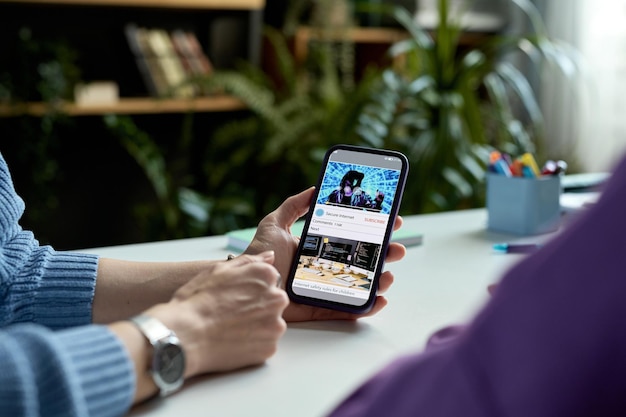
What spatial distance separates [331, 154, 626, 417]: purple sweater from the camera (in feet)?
1.35

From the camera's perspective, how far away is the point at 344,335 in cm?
93

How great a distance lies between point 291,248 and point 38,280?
285 millimetres

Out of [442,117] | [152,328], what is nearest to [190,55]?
[442,117]

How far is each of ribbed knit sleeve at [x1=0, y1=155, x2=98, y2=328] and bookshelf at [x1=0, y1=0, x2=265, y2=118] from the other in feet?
5.88

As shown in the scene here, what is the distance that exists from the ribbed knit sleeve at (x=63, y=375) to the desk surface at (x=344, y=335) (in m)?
0.05

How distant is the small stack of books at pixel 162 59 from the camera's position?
9.85ft

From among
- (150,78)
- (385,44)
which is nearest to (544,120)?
(385,44)

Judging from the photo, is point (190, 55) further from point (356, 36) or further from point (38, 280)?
point (38, 280)

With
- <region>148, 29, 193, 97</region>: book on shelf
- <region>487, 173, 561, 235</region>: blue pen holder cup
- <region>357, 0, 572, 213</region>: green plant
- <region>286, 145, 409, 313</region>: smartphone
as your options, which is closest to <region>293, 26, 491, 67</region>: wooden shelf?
<region>148, 29, 193, 97</region>: book on shelf

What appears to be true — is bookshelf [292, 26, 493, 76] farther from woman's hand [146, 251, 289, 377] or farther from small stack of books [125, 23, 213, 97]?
woman's hand [146, 251, 289, 377]

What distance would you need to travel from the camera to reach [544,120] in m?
3.74

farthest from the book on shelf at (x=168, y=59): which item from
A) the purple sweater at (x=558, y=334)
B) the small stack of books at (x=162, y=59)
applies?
the purple sweater at (x=558, y=334)

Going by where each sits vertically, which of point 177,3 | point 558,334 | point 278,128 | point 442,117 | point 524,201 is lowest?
point 278,128

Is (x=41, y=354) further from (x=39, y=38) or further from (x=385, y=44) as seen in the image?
(x=385, y=44)
